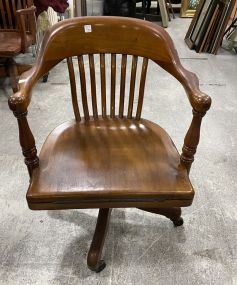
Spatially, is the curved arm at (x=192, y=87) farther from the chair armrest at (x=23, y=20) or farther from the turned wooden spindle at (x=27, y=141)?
the chair armrest at (x=23, y=20)

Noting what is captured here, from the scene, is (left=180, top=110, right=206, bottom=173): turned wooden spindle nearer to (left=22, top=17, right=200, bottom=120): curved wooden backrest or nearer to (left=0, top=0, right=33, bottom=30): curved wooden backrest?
(left=22, top=17, right=200, bottom=120): curved wooden backrest

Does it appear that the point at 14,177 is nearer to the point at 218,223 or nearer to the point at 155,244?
the point at 155,244

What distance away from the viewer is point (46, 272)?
3.93 ft

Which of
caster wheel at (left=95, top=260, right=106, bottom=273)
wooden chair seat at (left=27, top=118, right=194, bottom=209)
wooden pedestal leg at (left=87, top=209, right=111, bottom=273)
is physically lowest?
caster wheel at (left=95, top=260, right=106, bottom=273)

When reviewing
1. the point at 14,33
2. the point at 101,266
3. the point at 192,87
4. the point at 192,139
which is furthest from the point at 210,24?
the point at 101,266

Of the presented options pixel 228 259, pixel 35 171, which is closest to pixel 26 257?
pixel 35 171

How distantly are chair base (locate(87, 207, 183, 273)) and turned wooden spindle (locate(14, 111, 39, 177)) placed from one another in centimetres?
42

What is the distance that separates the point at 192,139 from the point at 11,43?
5.79 feet

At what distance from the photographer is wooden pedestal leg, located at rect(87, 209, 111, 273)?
3.89 ft

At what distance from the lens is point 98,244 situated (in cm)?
122

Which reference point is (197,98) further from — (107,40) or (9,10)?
(9,10)

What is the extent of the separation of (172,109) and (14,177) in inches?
50.0

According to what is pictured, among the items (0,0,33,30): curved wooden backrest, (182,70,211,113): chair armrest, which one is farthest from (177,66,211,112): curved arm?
(0,0,33,30): curved wooden backrest

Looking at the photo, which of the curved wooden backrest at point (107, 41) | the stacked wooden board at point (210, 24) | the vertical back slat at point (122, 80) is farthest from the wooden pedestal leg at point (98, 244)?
the stacked wooden board at point (210, 24)
